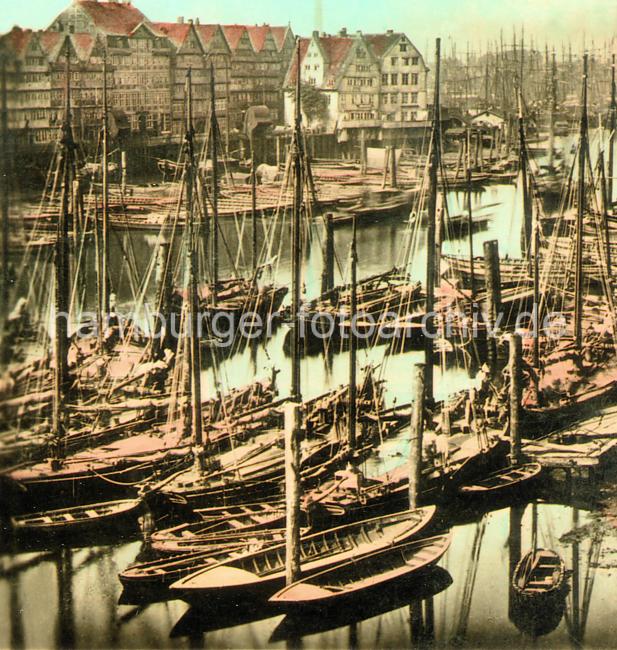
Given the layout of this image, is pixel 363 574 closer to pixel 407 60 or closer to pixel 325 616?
pixel 325 616

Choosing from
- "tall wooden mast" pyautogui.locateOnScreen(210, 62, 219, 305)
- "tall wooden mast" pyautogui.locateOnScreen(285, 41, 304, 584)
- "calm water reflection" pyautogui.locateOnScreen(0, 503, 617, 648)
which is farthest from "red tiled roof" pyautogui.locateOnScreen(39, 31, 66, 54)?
"calm water reflection" pyautogui.locateOnScreen(0, 503, 617, 648)

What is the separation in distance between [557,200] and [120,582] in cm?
334

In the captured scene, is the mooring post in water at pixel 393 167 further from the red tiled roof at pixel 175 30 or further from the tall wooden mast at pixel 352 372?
A: the red tiled roof at pixel 175 30

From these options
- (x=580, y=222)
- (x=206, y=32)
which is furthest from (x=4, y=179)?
(x=580, y=222)

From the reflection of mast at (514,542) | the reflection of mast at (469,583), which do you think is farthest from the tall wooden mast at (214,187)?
the reflection of mast at (514,542)

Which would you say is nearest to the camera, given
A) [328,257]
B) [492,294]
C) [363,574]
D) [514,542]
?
[363,574]

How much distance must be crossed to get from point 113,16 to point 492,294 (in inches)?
104

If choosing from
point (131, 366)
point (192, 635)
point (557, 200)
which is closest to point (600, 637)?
point (192, 635)

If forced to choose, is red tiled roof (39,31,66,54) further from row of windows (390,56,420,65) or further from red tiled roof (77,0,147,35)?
row of windows (390,56,420,65)

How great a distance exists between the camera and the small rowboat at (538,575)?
5.04 metres

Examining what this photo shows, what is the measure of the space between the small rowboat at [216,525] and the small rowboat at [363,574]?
0.40m

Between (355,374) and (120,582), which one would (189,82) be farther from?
(120,582)

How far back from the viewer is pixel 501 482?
5.42 metres

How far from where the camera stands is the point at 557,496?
5473 mm
